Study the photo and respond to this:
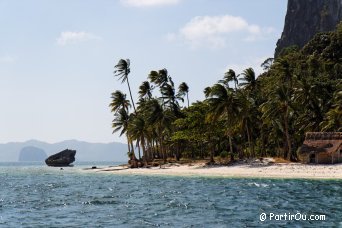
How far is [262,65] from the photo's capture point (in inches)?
6663

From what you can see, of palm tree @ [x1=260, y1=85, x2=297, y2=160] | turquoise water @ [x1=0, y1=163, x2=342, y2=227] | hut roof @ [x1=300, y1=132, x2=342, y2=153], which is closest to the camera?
turquoise water @ [x1=0, y1=163, x2=342, y2=227]

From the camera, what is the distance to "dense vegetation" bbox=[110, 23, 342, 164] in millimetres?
72681

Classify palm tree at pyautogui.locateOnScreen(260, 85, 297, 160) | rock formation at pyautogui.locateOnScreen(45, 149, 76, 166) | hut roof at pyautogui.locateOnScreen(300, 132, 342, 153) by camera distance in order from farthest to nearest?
1. rock formation at pyautogui.locateOnScreen(45, 149, 76, 166)
2. palm tree at pyautogui.locateOnScreen(260, 85, 297, 160)
3. hut roof at pyautogui.locateOnScreen(300, 132, 342, 153)

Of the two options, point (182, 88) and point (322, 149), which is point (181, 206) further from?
point (182, 88)

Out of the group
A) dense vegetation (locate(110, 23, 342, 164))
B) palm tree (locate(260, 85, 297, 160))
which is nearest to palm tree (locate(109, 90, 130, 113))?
dense vegetation (locate(110, 23, 342, 164))

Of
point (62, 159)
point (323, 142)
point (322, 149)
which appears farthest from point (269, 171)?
point (62, 159)

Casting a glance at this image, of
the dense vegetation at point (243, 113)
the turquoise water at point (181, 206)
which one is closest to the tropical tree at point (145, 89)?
the dense vegetation at point (243, 113)

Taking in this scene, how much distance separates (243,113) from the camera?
7450 cm

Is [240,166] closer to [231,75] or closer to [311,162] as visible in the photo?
[311,162]

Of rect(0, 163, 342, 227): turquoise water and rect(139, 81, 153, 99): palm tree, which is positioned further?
rect(139, 81, 153, 99): palm tree

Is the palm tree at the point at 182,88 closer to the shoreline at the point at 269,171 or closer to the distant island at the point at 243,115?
the distant island at the point at 243,115

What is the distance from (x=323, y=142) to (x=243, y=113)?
1408cm

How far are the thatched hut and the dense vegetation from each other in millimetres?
4534

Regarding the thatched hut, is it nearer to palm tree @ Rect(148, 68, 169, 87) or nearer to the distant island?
the distant island
